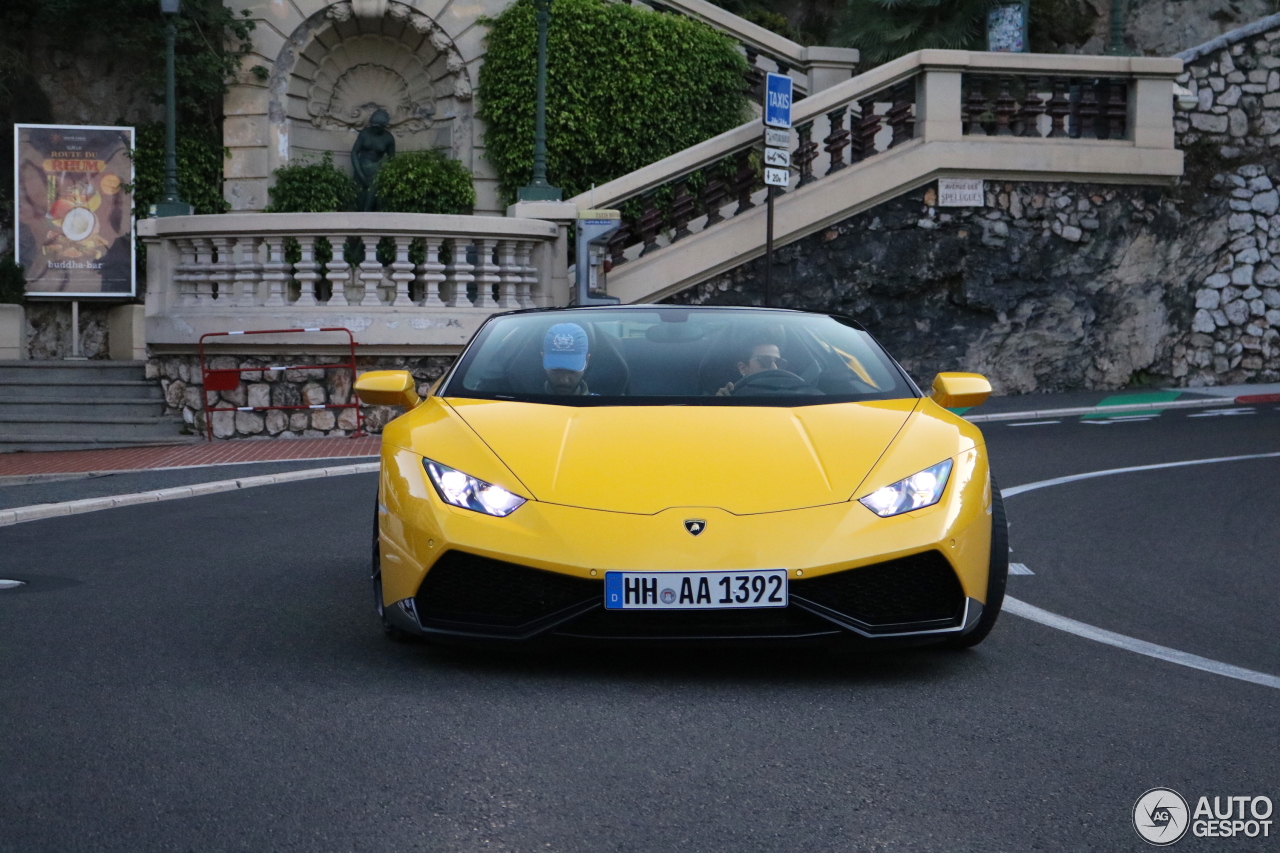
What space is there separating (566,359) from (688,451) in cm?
98

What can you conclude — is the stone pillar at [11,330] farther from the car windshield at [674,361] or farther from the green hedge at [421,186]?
the car windshield at [674,361]

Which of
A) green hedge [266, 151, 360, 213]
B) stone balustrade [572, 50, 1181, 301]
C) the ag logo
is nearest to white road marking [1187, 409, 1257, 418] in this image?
stone balustrade [572, 50, 1181, 301]

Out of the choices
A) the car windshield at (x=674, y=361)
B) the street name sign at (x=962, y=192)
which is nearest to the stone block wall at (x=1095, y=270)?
the street name sign at (x=962, y=192)

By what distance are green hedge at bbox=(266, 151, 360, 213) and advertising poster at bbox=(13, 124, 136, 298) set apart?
2.39 m

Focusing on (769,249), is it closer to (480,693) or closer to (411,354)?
(411,354)

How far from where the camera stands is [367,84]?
2538cm

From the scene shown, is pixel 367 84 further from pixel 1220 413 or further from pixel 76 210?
pixel 1220 413

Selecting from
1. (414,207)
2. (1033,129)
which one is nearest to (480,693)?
(1033,129)

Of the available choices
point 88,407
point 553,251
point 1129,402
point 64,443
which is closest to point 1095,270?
point 1129,402

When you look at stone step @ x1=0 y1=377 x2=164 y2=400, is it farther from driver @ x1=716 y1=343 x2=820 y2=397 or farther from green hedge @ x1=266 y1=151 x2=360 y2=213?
driver @ x1=716 y1=343 x2=820 y2=397

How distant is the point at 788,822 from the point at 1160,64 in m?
17.1

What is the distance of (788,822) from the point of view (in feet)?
11.5

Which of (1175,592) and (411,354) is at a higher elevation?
(411,354)

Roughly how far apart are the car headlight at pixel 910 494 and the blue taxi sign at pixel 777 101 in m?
11.5
